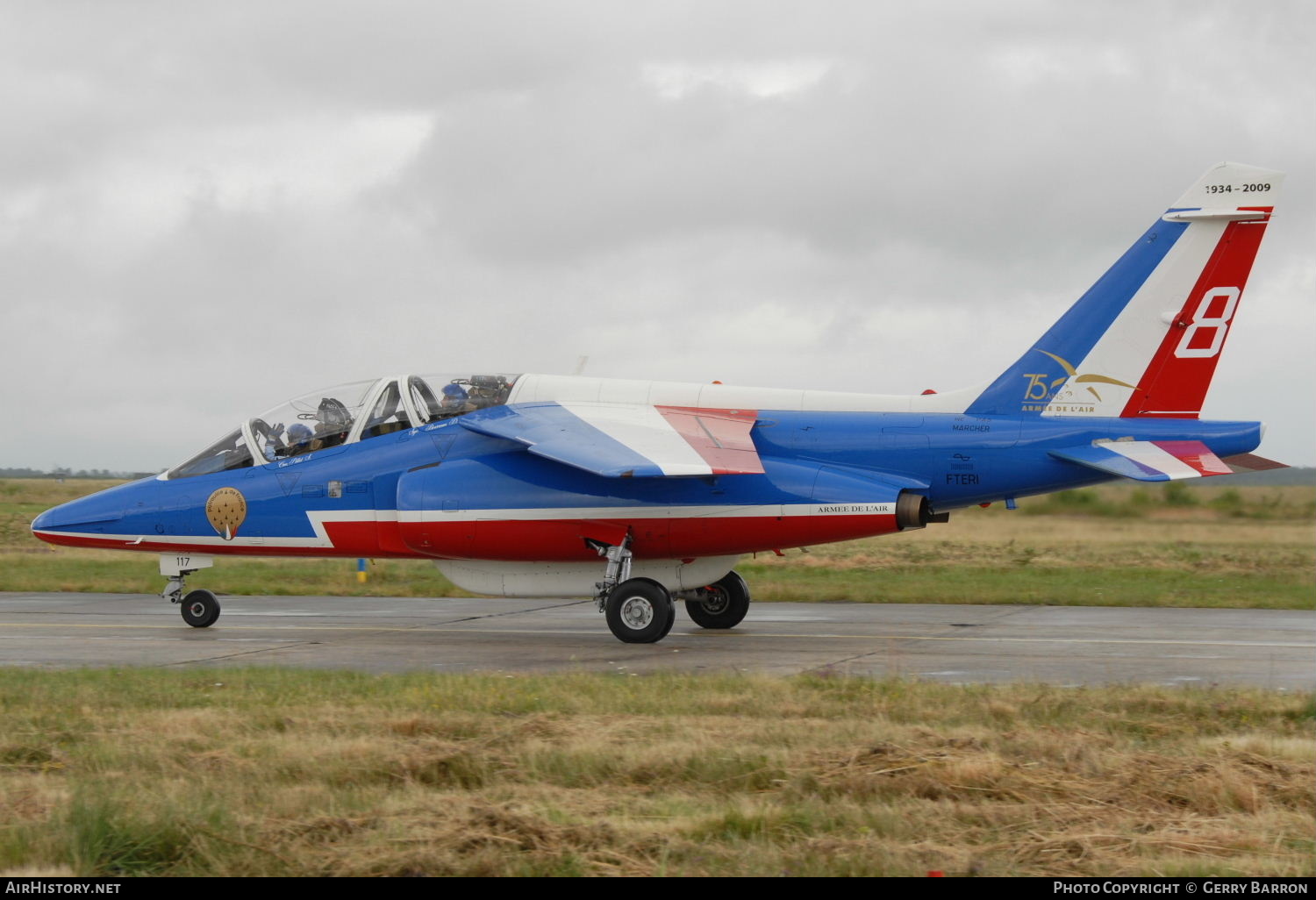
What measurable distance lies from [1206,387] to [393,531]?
1020cm

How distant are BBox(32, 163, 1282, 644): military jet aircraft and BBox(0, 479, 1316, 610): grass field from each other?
19.0ft

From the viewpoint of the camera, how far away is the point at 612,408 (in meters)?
16.5

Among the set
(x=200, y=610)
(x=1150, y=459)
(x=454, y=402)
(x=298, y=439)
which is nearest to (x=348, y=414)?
(x=298, y=439)

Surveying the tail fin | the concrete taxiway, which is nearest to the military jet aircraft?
the tail fin

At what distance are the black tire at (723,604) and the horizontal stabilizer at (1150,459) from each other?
15.2 feet

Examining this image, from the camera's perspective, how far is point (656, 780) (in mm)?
7430

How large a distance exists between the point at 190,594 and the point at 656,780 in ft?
39.8

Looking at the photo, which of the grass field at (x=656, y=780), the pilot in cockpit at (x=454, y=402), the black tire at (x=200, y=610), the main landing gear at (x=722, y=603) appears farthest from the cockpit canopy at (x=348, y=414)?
the grass field at (x=656, y=780)

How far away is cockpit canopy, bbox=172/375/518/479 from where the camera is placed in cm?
1678

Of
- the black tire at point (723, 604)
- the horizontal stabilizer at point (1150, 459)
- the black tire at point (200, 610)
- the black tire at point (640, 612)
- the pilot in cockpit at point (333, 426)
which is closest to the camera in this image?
the horizontal stabilizer at point (1150, 459)

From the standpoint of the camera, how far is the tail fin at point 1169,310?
15.1 metres

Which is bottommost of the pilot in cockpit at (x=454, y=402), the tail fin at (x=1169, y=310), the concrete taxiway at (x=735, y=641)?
the concrete taxiway at (x=735, y=641)

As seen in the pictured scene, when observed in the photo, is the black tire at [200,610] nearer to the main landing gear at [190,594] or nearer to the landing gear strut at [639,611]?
the main landing gear at [190,594]
